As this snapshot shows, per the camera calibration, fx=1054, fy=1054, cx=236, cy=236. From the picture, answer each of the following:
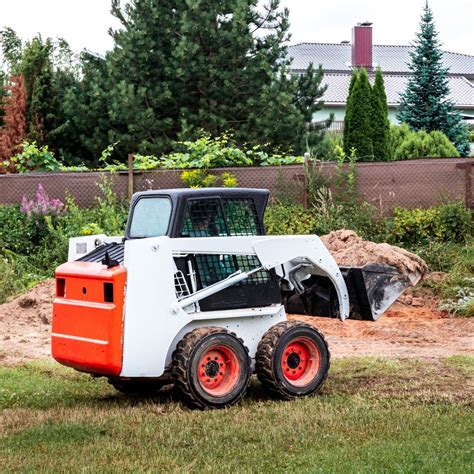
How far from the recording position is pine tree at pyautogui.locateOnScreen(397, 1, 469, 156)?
38.3 meters

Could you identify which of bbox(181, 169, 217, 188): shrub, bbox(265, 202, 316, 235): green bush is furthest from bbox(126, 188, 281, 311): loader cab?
bbox(181, 169, 217, 188): shrub

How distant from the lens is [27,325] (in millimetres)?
14383

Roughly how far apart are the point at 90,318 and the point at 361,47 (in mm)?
53917

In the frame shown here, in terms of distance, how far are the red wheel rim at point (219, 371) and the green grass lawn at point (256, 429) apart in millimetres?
238

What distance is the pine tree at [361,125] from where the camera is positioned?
25609 mm

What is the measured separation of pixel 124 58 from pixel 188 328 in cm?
1750

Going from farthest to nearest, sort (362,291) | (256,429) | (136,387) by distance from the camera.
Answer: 1. (136,387)
2. (362,291)
3. (256,429)

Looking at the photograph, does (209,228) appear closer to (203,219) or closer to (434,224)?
(203,219)

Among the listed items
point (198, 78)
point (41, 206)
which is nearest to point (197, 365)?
point (41, 206)

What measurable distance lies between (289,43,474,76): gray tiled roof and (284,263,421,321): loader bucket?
55406 millimetres

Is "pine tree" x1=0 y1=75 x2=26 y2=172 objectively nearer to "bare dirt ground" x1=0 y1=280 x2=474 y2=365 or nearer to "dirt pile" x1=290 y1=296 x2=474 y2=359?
"bare dirt ground" x1=0 y1=280 x2=474 y2=365

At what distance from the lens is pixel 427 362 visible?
416 inches

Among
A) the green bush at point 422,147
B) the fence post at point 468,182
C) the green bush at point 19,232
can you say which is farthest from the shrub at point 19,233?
the green bush at point 422,147

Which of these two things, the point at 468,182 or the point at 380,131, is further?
the point at 380,131
